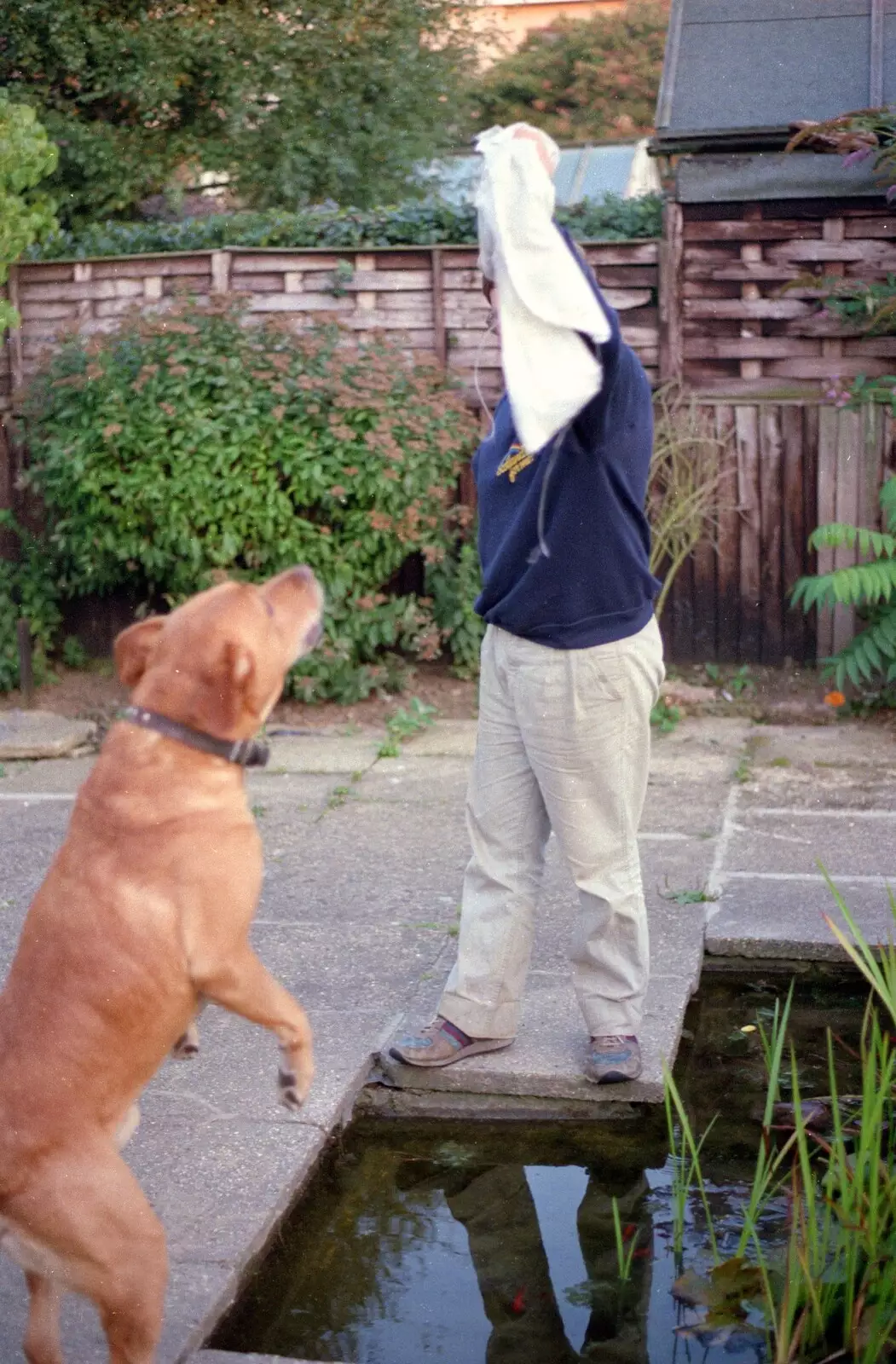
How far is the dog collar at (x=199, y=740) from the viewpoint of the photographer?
112 inches

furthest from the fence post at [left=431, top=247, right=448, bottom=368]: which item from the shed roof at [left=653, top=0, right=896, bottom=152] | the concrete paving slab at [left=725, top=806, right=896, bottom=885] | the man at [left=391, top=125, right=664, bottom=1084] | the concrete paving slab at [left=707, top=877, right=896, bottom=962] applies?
the man at [left=391, top=125, right=664, bottom=1084]

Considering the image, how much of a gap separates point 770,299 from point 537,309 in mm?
5918

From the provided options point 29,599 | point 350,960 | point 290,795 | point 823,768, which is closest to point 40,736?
point 29,599

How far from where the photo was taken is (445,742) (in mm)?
8039

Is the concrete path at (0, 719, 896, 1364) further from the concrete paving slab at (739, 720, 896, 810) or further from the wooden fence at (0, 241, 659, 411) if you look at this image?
the wooden fence at (0, 241, 659, 411)

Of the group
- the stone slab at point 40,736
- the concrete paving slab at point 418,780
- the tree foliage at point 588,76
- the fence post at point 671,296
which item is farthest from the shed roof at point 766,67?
the tree foliage at point 588,76

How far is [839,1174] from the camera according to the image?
9.25 feet

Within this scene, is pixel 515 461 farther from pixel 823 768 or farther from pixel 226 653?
pixel 823 768

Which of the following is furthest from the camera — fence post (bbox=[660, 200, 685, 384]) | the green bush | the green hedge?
the green hedge

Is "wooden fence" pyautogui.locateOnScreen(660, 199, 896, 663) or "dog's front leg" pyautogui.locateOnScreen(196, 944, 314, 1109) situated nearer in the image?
"dog's front leg" pyautogui.locateOnScreen(196, 944, 314, 1109)

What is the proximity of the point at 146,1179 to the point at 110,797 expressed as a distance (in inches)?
49.6

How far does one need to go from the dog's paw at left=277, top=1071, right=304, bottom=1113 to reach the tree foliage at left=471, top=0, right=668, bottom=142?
869 inches

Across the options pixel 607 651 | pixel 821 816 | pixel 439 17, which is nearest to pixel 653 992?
pixel 607 651

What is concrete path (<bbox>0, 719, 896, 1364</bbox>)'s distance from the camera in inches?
143
